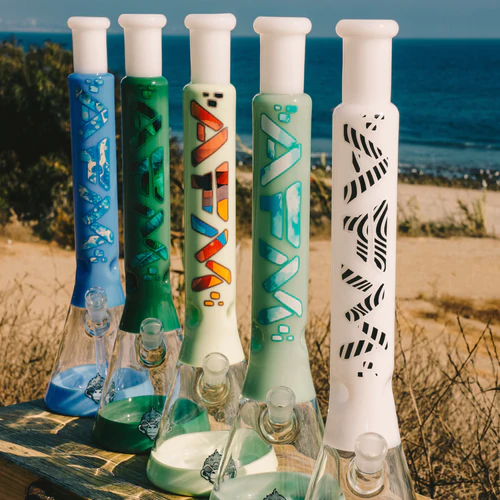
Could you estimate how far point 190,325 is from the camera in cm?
93

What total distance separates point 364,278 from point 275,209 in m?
0.13

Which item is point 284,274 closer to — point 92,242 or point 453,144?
point 92,242

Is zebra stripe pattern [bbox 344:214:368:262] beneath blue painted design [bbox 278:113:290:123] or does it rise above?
beneath

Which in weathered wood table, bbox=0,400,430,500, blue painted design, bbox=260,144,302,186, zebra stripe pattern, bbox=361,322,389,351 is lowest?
weathered wood table, bbox=0,400,430,500

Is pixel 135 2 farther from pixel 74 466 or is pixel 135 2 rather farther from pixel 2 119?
pixel 74 466

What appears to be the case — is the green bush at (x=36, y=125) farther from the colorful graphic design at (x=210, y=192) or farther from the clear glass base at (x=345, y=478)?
the clear glass base at (x=345, y=478)

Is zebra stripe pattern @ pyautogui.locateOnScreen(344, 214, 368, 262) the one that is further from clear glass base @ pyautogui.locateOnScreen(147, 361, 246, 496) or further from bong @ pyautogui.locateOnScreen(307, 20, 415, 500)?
clear glass base @ pyautogui.locateOnScreen(147, 361, 246, 496)

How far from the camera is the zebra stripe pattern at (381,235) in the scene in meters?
Result: 0.73

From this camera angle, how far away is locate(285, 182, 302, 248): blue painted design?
811 millimetres

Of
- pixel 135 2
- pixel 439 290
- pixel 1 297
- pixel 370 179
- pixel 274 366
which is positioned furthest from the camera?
pixel 135 2

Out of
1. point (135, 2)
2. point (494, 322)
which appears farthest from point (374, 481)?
point (135, 2)

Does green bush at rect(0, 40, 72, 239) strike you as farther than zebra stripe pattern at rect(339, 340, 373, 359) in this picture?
Yes

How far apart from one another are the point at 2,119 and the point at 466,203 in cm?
196

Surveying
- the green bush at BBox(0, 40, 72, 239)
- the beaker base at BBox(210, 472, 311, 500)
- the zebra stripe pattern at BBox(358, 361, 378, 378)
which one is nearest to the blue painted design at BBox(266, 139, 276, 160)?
the zebra stripe pattern at BBox(358, 361, 378, 378)
